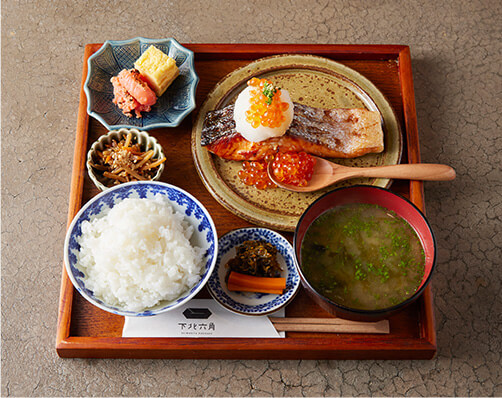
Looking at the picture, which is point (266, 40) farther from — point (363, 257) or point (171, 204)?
point (363, 257)

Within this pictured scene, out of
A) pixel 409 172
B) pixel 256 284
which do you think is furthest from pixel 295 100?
pixel 256 284

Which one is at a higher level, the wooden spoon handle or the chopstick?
the wooden spoon handle

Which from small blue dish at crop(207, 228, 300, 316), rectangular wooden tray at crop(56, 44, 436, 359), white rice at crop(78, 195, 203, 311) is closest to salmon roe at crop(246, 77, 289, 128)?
rectangular wooden tray at crop(56, 44, 436, 359)

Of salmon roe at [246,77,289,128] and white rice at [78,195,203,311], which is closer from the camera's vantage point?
white rice at [78,195,203,311]

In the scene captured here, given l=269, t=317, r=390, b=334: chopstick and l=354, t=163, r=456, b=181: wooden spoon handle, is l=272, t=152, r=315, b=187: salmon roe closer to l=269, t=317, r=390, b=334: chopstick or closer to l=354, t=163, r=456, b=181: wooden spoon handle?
l=354, t=163, r=456, b=181: wooden spoon handle

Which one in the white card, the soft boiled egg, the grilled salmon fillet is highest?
the soft boiled egg

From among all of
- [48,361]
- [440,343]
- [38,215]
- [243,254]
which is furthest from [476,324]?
[38,215]
